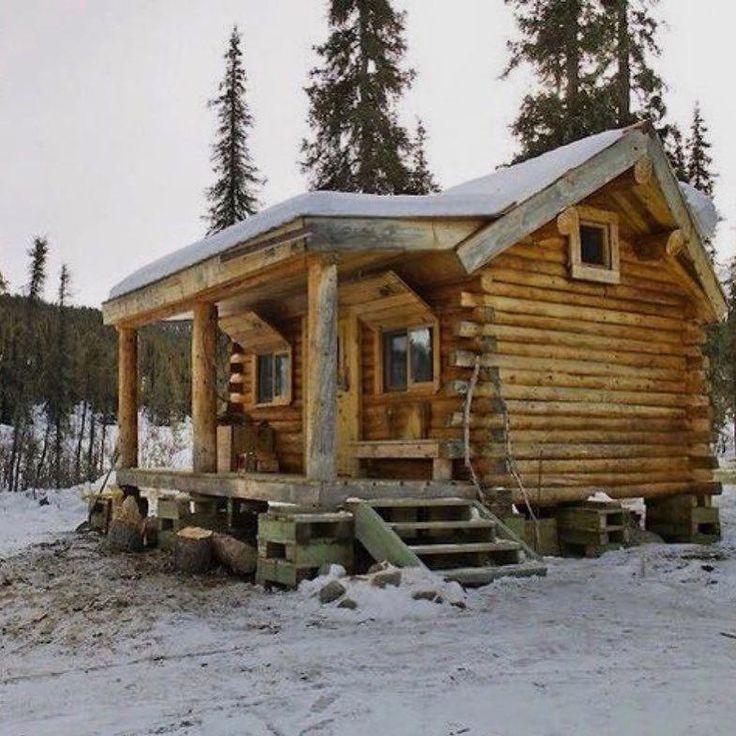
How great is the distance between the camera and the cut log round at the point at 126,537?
38.9 feet

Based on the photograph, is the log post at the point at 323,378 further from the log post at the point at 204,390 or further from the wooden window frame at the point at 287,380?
the wooden window frame at the point at 287,380

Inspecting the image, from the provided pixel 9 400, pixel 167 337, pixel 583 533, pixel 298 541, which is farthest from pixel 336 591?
pixel 167 337

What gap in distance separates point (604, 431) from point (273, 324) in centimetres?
569

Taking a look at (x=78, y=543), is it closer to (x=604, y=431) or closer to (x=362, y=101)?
(x=604, y=431)

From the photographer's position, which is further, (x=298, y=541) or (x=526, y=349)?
(x=526, y=349)

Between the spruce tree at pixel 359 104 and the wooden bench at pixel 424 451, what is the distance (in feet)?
42.8

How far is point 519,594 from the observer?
783 centimetres

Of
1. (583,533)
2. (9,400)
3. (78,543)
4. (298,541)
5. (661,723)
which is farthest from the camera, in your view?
(9,400)

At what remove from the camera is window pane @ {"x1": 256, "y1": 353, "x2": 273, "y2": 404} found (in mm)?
15094

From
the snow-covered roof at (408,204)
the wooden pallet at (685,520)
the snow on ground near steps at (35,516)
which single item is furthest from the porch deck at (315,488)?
the wooden pallet at (685,520)

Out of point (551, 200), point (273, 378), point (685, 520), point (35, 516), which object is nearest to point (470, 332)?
point (551, 200)

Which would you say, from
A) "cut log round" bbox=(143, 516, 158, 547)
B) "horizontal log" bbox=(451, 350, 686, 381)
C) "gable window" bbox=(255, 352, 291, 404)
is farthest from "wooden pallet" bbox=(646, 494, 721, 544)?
"cut log round" bbox=(143, 516, 158, 547)

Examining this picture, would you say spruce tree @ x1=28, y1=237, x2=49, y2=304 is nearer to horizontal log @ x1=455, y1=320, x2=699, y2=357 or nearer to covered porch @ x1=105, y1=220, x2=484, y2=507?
covered porch @ x1=105, y1=220, x2=484, y2=507

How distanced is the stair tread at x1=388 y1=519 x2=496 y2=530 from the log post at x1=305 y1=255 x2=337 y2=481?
90 centimetres
